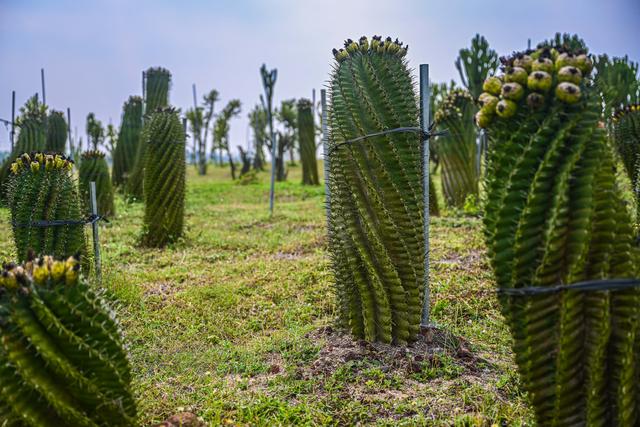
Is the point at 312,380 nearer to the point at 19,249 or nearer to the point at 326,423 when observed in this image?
the point at 326,423

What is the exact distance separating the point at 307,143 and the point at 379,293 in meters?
16.5

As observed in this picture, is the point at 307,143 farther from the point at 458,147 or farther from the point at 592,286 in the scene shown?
the point at 592,286

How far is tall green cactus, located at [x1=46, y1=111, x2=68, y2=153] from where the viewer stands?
15227mm

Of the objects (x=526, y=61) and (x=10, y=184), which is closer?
(x=526, y=61)

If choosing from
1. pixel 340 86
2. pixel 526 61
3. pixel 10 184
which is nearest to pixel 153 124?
Answer: pixel 10 184

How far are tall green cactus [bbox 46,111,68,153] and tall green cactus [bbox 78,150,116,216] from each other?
4.25 metres

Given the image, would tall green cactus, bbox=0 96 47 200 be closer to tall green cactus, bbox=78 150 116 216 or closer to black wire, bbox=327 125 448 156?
tall green cactus, bbox=78 150 116 216

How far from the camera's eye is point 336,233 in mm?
4270

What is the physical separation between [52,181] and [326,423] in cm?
332

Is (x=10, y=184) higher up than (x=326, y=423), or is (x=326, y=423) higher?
(x=10, y=184)

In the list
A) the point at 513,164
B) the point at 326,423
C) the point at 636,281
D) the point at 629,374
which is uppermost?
the point at 513,164

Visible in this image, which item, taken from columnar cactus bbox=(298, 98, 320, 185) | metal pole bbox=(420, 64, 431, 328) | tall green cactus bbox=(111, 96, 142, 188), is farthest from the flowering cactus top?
columnar cactus bbox=(298, 98, 320, 185)

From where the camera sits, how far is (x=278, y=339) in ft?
15.3

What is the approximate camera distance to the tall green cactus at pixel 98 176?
448 inches
